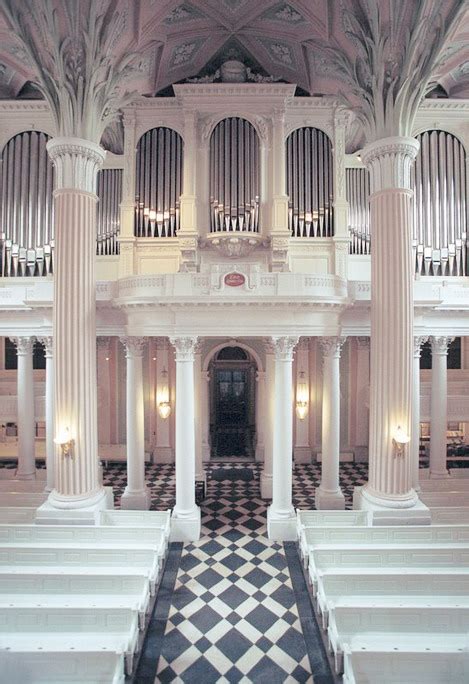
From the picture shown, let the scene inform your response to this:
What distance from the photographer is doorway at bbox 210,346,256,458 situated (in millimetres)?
21453

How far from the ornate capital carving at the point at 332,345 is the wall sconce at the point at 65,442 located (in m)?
7.77

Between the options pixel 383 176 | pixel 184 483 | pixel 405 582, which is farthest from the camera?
pixel 184 483

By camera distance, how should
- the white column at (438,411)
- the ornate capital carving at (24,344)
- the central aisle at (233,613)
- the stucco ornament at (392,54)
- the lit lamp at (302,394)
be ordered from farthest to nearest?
the lit lamp at (302,394) < the white column at (438,411) < the ornate capital carving at (24,344) < the stucco ornament at (392,54) < the central aisle at (233,613)

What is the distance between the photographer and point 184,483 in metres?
12.5

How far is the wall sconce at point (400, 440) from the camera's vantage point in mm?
11133

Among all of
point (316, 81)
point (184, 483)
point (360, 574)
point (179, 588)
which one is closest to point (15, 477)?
point (184, 483)

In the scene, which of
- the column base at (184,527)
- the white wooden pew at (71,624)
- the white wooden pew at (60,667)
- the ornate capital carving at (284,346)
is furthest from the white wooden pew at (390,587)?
the ornate capital carving at (284,346)

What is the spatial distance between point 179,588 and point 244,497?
5.57 meters

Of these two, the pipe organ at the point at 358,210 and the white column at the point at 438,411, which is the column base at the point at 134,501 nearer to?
the white column at the point at 438,411

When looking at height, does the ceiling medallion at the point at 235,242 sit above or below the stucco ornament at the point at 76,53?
below

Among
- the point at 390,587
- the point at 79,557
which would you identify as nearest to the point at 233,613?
the point at 390,587

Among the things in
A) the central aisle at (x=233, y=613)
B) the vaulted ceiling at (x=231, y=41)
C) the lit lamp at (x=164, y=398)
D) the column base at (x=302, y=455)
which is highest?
the vaulted ceiling at (x=231, y=41)

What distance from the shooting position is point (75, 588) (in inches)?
343

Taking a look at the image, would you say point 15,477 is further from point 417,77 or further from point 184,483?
point 417,77
